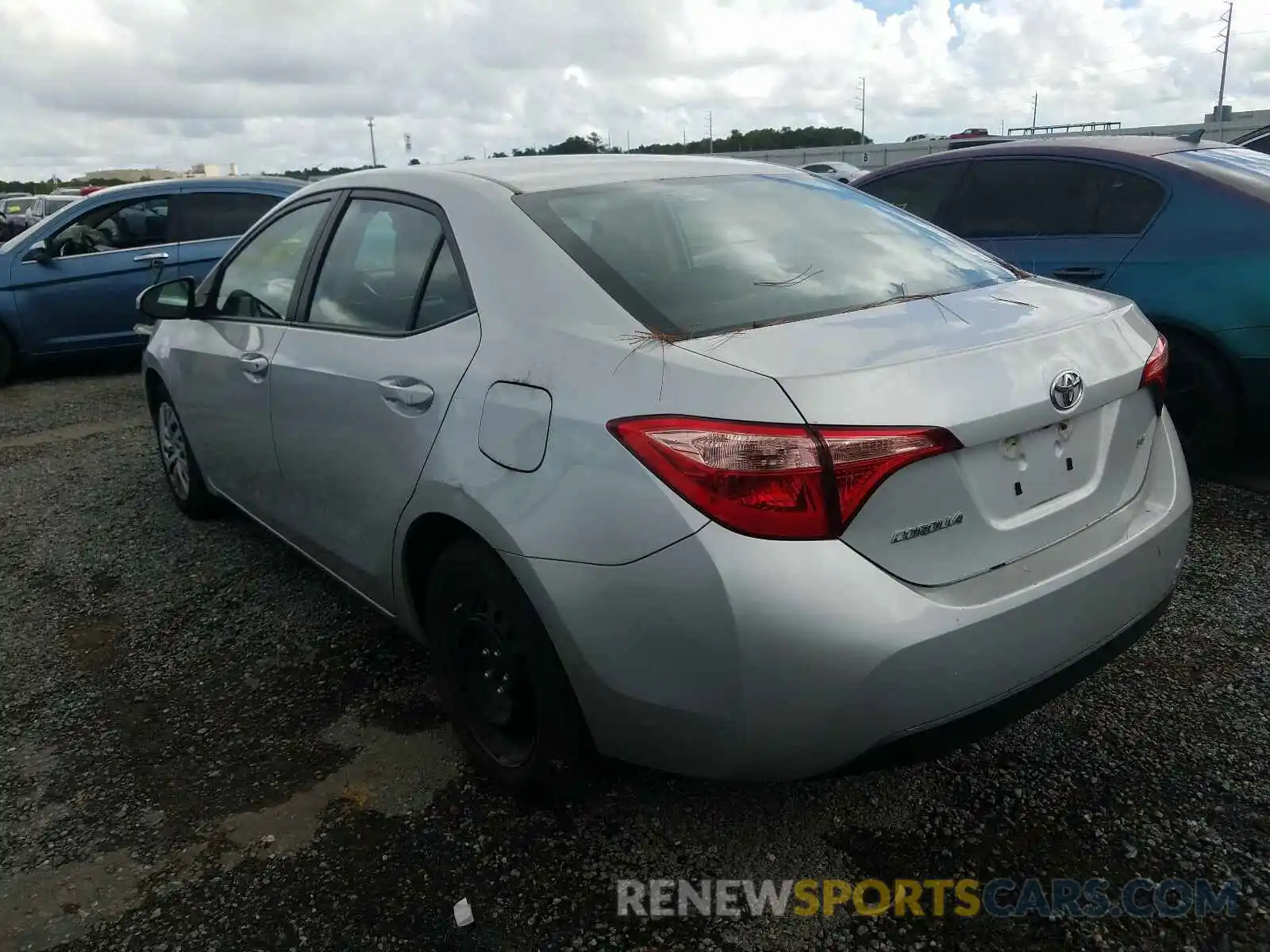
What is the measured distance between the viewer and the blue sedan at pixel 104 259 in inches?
336

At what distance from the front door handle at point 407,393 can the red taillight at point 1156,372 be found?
169 cm

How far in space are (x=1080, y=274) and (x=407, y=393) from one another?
3.56 metres

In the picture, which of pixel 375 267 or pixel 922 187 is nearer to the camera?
pixel 375 267

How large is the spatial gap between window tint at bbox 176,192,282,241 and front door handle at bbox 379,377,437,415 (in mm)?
7104

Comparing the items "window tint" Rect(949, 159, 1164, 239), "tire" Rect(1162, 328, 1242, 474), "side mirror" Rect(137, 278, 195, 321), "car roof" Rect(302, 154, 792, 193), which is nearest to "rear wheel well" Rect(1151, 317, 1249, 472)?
"tire" Rect(1162, 328, 1242, 474)

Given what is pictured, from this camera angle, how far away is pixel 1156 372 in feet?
7.90

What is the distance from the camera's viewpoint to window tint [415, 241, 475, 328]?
2.54 metres

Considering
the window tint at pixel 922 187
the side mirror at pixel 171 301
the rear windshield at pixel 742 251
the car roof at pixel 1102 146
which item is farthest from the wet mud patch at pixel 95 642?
the car roof at pixel 1102 146

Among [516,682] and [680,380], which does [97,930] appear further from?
[680,380]

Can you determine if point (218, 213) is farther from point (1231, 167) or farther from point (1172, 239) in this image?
point (1231, 167)

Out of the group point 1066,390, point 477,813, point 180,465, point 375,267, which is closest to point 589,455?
point 1066,390

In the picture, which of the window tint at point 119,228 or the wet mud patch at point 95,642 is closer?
the wet mud patch at point 95,642

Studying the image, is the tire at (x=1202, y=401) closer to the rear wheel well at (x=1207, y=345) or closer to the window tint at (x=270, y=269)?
the rear wheel well at (x=1207, y=345)

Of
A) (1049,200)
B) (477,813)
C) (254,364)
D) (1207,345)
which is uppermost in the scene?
(1049,200)
